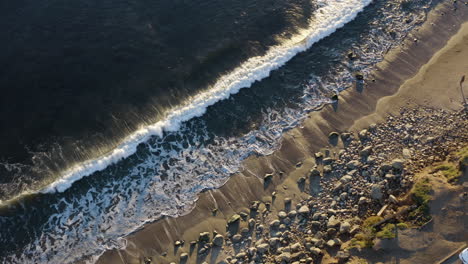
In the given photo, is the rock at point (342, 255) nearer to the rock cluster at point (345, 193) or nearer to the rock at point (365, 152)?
the rock cluster at point (345, 193)

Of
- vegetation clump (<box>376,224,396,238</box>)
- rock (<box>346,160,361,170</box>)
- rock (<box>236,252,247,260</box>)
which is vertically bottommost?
rock (<box>236,252,247,260</box>)

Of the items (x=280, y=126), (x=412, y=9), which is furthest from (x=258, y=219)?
(x=412, y=9)

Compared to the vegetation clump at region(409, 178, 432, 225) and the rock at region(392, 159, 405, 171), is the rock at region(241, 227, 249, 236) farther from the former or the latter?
the rock at region(392, 159, 405, 171)

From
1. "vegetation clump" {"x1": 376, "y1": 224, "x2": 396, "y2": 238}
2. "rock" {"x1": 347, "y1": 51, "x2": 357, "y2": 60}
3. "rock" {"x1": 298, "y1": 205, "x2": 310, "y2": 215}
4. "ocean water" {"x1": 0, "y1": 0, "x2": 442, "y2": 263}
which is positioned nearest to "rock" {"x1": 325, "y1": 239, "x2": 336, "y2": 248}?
"rock" {"x1": 298, "y1": 205, "x2": 310, "y2": 215}

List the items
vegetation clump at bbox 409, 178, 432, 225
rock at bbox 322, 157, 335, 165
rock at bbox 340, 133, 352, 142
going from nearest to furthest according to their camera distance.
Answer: vegetation clump at bbox 409, 178, 432, 225 → rock at bbox 322, 157, 335, 165 → rock at bbox 340, 133, 352, 142

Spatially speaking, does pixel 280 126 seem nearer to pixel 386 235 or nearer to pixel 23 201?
pixel 386 235

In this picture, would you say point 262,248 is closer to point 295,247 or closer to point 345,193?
point 295,247
